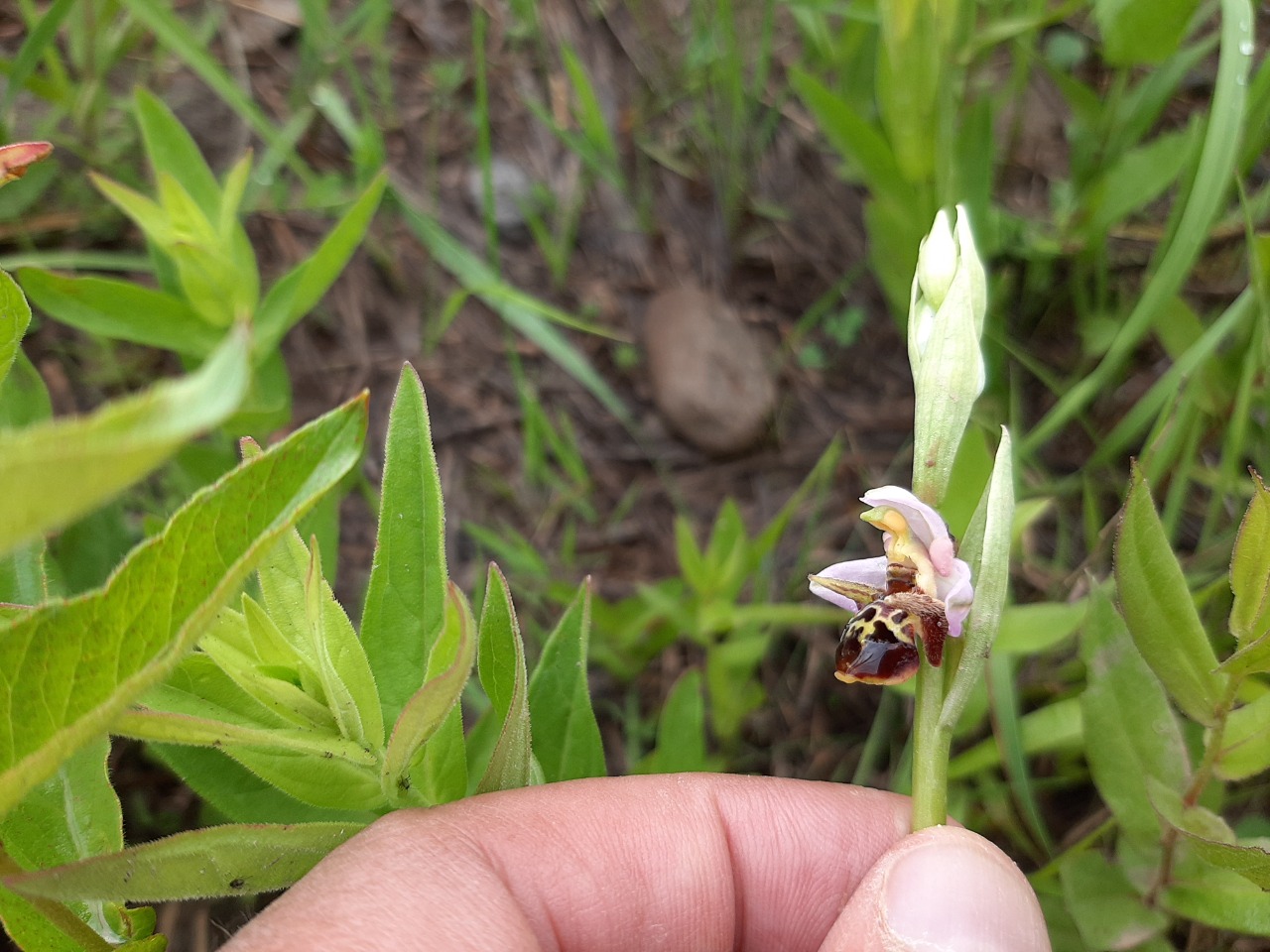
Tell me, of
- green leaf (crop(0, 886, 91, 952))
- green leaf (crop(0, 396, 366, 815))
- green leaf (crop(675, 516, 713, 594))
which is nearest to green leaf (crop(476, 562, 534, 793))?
green leaf (crop(0, 396, 366, 815))

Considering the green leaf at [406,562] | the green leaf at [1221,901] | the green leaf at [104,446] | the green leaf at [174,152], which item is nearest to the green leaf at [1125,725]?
the green leaf at [1221,901]

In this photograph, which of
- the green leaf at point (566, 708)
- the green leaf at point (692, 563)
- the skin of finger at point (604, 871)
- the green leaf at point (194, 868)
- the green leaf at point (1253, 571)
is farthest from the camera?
the green leaf at point (692, 563)

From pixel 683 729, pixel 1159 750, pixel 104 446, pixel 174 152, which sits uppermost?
pixel 174 152

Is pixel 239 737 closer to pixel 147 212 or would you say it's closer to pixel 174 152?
pixel 147 212

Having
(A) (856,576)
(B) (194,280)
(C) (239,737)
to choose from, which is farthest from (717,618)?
(B) (194,280)

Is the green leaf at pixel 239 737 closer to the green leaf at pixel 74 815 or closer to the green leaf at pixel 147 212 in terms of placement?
the green leaf at pixel 74 815

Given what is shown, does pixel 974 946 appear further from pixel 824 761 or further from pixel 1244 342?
pixel 1244 342
